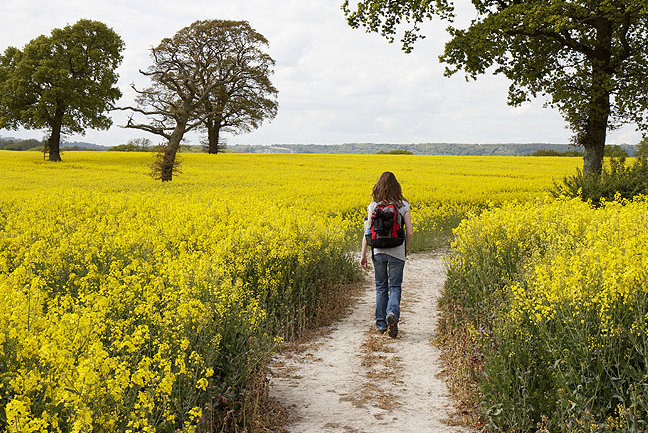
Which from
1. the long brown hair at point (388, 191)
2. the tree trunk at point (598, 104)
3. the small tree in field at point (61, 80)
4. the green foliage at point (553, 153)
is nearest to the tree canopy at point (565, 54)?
the tree trunk at point (598, 104)

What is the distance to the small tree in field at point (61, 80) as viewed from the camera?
3759 centimetres

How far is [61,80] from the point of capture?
37.6 m

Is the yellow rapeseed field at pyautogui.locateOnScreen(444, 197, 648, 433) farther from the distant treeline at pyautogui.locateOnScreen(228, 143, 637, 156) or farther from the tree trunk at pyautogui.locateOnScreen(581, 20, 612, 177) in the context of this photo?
the distant treeline at pyautogui.locateOnScreen(228, 143, 637, 156)

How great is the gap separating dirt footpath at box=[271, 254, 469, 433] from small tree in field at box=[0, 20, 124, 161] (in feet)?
120

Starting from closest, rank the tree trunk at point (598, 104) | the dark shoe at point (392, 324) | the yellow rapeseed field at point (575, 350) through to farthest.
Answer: the yellow rapeseed field at point (575, 350) < the dark shoe at point (392, 324) < the tree trunk at point (598, 104)

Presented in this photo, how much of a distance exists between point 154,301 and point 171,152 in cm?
2465

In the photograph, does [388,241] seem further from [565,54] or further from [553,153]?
[553,153]

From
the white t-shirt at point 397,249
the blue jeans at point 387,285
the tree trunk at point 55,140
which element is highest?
the tree trunk at point 55,140

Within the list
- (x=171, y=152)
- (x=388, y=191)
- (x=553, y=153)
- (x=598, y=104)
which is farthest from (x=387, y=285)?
(x=553, y=153)

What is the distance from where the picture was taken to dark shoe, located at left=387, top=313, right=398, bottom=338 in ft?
22.7

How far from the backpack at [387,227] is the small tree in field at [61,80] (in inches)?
1426

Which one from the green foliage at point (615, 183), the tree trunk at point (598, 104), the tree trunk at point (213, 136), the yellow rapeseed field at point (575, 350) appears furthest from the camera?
the tree trunk at point (213, 136)

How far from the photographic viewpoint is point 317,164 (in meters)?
41.7

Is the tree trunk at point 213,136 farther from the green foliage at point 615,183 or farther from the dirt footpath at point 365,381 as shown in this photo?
the dirt footpath at point 365,381
